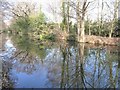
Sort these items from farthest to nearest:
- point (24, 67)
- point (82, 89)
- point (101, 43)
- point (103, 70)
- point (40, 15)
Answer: point (40, 15) → point (101, 43) → point (24, 67) → point (103, 70) → point (82, 89)

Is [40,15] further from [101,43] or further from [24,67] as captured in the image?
[24,67]

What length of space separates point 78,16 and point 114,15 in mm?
4298

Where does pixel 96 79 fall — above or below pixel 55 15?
below

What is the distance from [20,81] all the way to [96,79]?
2.98 m

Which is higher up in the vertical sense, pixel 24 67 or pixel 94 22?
pixel 94 22

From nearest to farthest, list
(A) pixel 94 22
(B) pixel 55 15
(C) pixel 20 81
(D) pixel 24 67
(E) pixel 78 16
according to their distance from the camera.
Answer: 1. (C) pixel 20 81
2. (D) pixel 24 67
3. (E) pixel 78 16
4. (A) pixel 94 22
5. (B) pixel 55 15

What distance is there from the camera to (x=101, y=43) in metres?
27.4

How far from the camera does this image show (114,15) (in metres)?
28.3

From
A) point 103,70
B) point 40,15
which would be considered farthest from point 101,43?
point 103,70

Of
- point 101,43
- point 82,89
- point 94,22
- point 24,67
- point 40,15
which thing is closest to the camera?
point 82,89

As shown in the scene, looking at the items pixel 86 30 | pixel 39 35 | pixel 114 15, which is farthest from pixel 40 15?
pixel 114 15

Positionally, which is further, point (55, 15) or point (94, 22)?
point (55, 15)

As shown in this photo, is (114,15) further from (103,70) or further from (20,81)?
(20,81)

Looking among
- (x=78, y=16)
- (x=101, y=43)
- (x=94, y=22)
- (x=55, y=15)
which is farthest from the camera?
(x=55, y=15)
